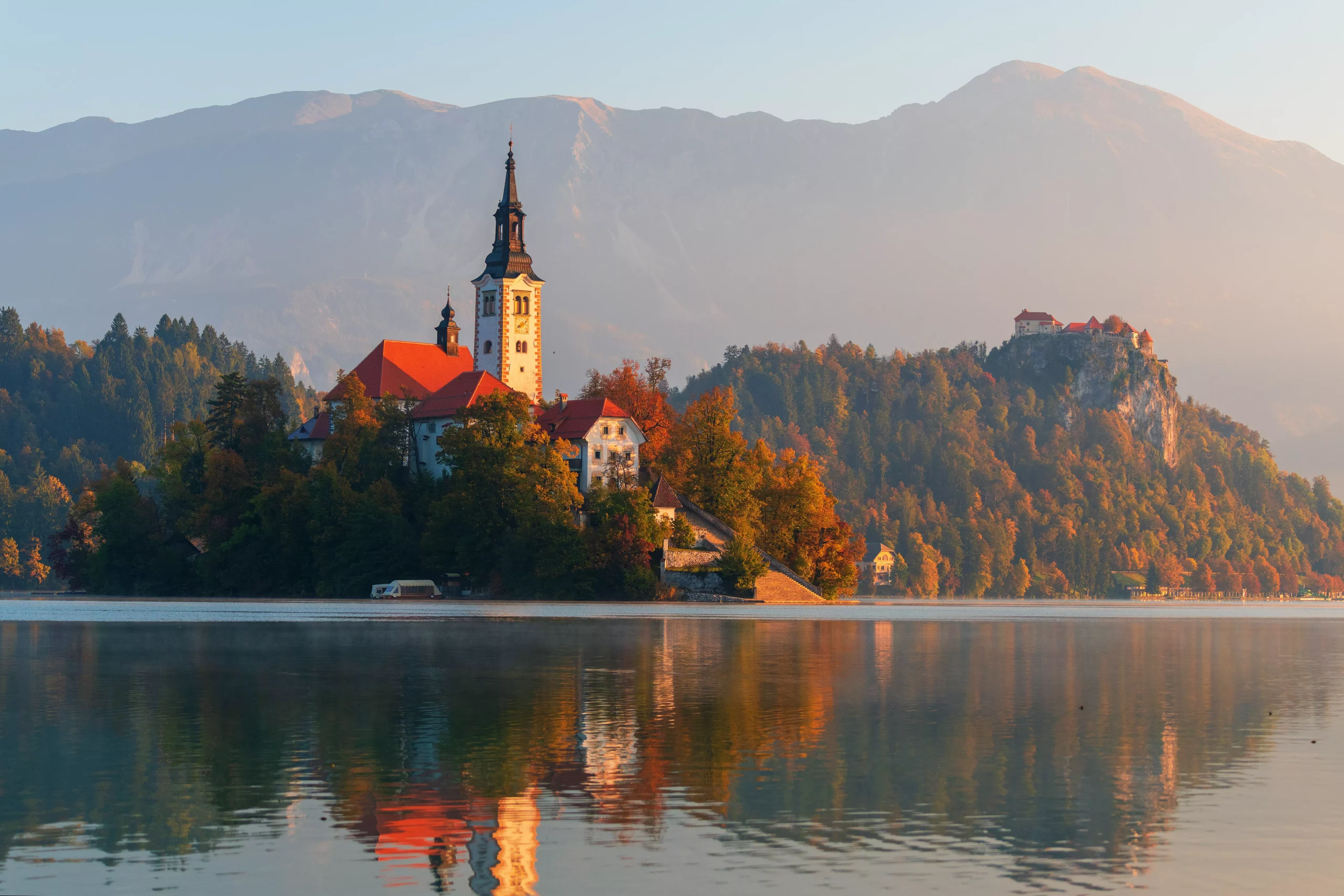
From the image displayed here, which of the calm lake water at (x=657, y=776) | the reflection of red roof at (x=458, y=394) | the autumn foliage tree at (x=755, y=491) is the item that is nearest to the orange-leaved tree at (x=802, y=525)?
the autumn foliage tree at (x=755, y=491)

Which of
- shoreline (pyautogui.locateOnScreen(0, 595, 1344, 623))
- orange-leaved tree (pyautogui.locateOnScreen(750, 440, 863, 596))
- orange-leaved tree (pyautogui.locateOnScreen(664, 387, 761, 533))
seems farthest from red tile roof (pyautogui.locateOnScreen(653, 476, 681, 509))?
orange-leaved tree (pyautogui.locateOnScreen(750, 440, 863, 596))

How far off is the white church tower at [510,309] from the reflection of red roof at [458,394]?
1455cm

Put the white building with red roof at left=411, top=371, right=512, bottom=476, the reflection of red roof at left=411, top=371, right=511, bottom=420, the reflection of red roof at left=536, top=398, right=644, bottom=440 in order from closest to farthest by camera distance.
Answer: the reflection of red roof at left=536, top=398, right=644, bottom=440 < the reflection of red roof at left=411, top=371, right=511, bottom=420 < the white building with red roof at left=411, top=371, right=512, bottom=476

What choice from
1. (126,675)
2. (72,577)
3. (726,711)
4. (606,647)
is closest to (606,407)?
(72,577)

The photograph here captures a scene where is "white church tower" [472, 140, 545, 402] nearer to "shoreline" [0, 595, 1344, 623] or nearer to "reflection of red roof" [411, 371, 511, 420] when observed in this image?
"reflection of red roof" [411, 371, 511, 420]

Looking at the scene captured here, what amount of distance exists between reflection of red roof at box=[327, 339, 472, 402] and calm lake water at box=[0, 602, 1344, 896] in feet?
287

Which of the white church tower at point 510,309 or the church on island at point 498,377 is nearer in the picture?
the church on island at point 498,377

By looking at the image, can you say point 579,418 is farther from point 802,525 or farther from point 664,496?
point 802,525

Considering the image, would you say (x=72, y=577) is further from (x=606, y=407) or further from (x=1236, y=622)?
(x=1236, y=622)

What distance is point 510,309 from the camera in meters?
140

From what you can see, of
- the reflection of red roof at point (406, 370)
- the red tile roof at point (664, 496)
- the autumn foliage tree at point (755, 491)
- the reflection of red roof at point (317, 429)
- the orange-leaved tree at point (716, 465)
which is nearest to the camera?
the red tile roof at point (664, 496)

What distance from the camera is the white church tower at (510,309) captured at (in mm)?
139875

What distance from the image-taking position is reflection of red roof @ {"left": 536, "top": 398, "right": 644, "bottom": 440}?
11788 centimetres

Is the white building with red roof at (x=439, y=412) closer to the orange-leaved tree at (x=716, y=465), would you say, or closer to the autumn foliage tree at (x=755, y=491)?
the orange-leaved tree at (x=716, y=465)
